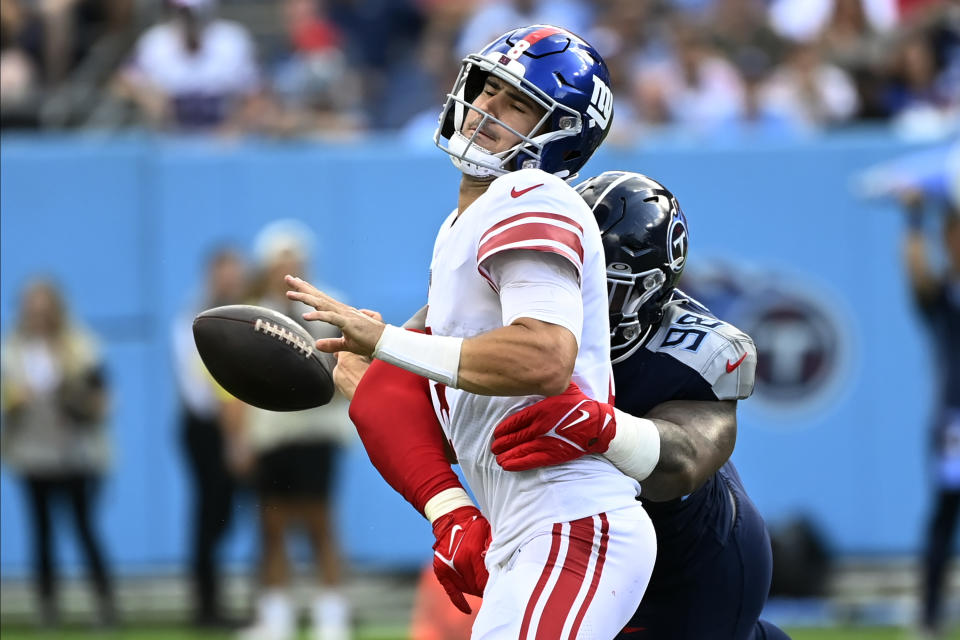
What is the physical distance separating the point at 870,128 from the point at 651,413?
19.4 feet

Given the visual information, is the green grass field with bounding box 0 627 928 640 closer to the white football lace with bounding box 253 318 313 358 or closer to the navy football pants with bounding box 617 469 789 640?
the navy football pants with bounding box 617 469 789 640

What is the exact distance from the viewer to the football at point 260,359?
3.64 meters

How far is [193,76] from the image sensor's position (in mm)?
9469

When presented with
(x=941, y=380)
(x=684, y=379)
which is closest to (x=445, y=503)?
(x=684, y=379)

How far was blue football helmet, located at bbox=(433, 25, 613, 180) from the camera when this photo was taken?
3535 mm

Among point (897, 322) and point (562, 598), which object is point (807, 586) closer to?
point (897, 322)

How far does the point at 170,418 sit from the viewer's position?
349 inches

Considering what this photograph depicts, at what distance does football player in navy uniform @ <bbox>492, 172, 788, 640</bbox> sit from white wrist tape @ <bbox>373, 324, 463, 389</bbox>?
1.96ft

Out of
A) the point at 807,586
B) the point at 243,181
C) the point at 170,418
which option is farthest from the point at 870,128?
the point at 170,418

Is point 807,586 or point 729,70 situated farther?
point 729,70

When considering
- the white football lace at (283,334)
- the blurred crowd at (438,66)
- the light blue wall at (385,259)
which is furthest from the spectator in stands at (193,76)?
the white football lace at (283,334)

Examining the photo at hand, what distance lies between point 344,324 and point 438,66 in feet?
21.8

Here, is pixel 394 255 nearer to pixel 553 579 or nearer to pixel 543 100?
pixel 543 100

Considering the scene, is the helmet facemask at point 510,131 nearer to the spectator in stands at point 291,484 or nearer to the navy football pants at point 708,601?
the navy football pants at point 708,601
